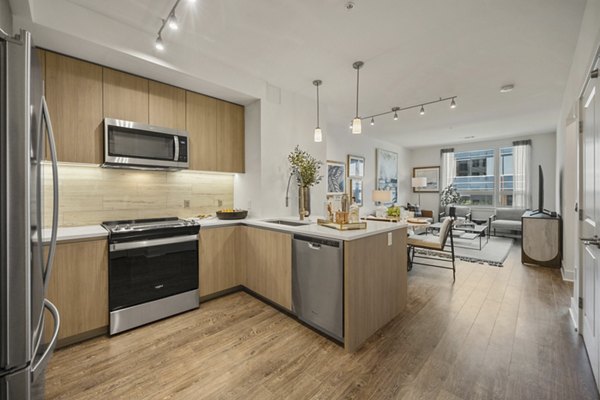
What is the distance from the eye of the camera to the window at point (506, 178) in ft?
23.9

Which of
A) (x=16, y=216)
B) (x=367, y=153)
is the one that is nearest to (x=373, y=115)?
(x=367, y=153)

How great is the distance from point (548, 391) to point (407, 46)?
2983 mm

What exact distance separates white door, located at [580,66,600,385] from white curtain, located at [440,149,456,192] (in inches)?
265

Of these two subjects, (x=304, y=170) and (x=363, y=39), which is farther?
(x=304, y=170)

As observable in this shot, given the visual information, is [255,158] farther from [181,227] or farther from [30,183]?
[30,183]

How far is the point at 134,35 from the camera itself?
2385mm

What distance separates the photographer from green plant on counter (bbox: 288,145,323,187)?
3479 mm

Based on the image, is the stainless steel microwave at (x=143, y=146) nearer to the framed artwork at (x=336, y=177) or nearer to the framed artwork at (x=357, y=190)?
the framed artwork at (x=336, y=177)

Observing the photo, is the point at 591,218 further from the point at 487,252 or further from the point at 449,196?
the point at 449,196

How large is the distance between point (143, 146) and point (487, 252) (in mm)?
6081

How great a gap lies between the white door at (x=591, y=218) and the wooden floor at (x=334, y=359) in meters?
0.23

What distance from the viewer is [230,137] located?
345 cm

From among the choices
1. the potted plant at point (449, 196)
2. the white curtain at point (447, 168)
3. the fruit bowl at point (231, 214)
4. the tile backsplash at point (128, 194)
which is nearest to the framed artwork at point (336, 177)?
the tile backsplash at point (128, 194)

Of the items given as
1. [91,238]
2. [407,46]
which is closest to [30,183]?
[91,238]
